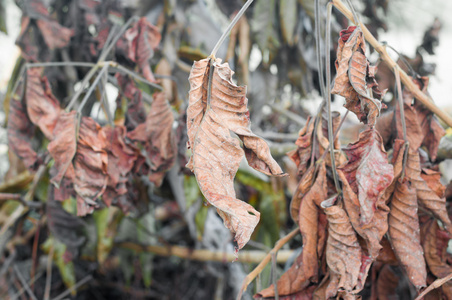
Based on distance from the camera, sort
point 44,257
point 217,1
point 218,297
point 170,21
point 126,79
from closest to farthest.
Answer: point 126,79, point 170,21, point 217,1, point 44,257, point 218,297

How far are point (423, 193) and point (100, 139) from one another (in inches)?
23.3

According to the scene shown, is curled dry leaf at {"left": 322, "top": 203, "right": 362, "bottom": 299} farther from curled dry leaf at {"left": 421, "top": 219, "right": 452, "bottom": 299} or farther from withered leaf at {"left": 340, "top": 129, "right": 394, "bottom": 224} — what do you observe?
curled dry leaf at {"left": 421, "top": 219, "right": 452, "bottom": 299}

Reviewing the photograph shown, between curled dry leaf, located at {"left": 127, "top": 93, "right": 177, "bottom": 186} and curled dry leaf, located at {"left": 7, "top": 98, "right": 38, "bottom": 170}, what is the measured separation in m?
0.24

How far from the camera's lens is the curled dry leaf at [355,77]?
54 centimetres

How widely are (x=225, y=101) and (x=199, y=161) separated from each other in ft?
0.29

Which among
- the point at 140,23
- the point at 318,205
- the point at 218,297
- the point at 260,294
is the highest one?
the point at 140,23

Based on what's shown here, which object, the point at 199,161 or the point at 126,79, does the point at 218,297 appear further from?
the point at 199,161

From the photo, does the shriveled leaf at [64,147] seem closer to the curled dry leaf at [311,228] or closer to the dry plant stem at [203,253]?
the curled dry leaf at [311,228]

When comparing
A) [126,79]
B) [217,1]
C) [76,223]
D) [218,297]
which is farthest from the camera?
[218,297]

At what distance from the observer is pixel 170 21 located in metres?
1.30

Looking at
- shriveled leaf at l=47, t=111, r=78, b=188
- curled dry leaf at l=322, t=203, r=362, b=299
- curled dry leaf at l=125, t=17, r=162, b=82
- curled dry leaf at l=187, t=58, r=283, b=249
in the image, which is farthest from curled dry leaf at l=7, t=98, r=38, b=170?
curled dry leaf at l=322, t=203, r=362, b=299

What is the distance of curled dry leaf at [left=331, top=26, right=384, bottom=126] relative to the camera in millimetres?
537

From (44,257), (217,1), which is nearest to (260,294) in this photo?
(217,1)

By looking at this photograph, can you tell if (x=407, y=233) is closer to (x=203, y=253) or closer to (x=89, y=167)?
(x=89, y=167)
